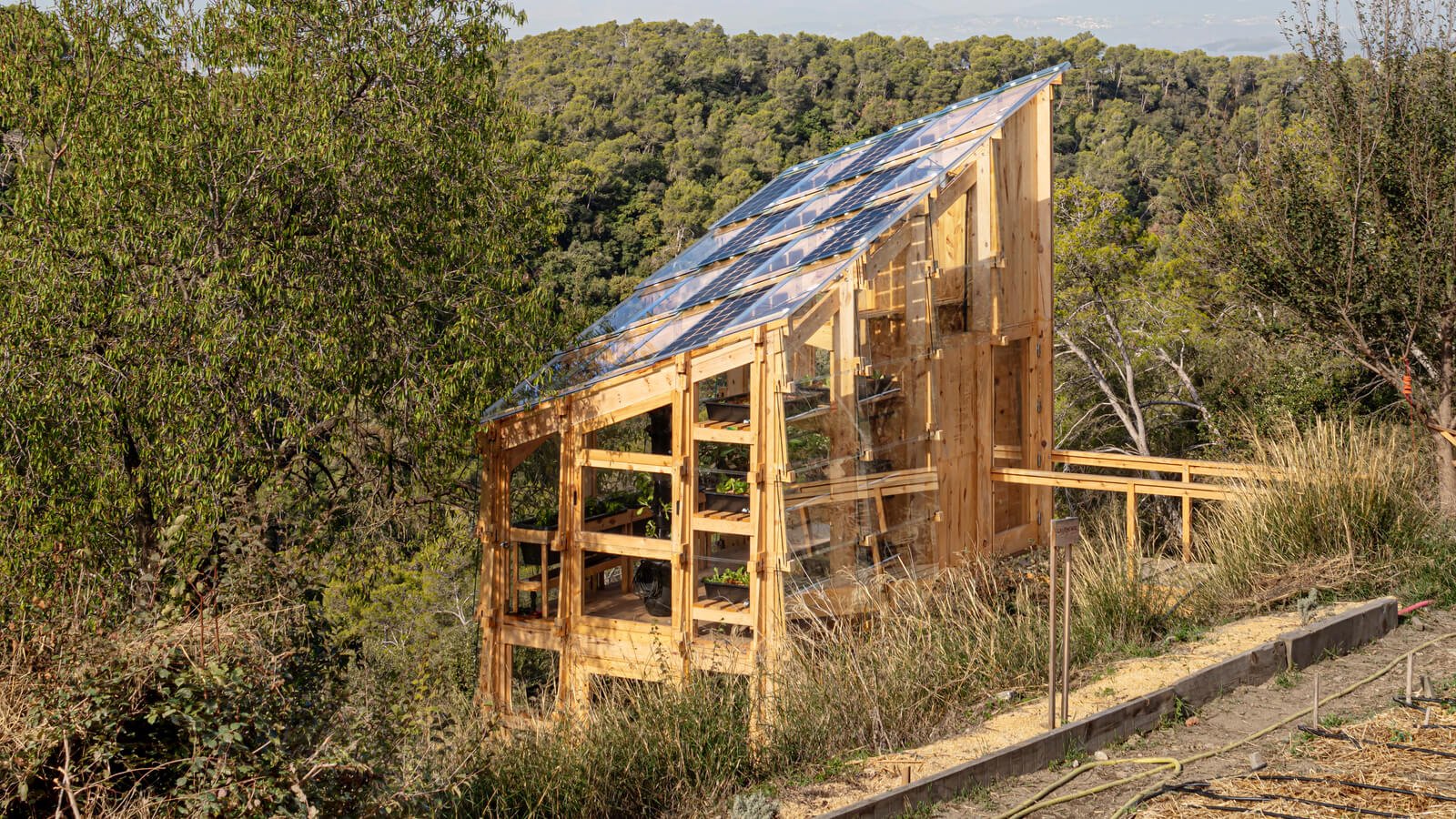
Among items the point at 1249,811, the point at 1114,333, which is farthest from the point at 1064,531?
the point at 1114,333

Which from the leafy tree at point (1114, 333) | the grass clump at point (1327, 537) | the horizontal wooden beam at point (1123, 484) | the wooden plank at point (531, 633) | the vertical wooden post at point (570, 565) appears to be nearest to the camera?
the grass clump at point (1327, 537)

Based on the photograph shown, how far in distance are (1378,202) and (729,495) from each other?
6.60m

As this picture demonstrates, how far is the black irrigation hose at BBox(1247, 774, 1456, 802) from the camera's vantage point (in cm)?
509

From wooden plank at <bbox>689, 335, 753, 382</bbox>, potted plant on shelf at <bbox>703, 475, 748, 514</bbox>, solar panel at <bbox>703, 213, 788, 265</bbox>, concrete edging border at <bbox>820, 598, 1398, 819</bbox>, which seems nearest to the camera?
concrete edging border at <bbox>820, 598, 1398, 819</bbox>

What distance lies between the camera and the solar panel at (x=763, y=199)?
48.3 feet

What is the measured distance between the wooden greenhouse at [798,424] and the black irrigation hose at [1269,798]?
2858mm

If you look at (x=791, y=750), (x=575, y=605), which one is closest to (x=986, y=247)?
Answer: (x=575, y=605)

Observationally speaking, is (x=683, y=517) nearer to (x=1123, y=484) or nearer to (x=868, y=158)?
(x=1123, y=484)

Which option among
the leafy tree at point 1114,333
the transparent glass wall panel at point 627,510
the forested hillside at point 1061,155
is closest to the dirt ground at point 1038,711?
the transparent glass wall panel at point 627,510

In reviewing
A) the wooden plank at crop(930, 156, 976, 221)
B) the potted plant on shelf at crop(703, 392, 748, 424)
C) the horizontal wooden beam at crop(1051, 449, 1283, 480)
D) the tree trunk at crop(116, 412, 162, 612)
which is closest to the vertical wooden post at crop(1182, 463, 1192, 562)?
the horizontal wooden beam at crop(1051, 449, 1283, 480)

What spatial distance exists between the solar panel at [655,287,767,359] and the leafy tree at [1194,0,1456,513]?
550 cm

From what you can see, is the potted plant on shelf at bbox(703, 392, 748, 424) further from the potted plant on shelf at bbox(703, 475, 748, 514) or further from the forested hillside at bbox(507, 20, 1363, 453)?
the forested hillside at bbox(507, 20, 1363, 453)

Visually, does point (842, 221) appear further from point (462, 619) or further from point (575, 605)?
point (462, 619)

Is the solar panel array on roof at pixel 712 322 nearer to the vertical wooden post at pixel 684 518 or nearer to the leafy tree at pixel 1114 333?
the vertical wooden post at pixel 684 518
